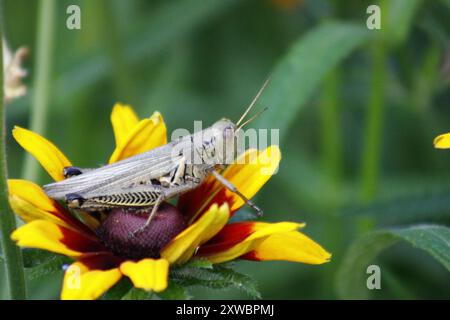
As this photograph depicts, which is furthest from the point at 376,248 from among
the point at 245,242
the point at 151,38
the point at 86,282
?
the point at 151,38

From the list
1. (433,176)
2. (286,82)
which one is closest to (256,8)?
(433,176)

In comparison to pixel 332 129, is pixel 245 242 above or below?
below

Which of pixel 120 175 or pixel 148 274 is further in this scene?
pixel 120 175

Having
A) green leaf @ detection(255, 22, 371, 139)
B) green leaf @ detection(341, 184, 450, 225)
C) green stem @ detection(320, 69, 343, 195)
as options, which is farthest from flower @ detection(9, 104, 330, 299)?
green stem @ detection(320, 69, 343, 195)

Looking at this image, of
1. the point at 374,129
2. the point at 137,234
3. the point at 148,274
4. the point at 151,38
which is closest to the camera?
the point at 148,274

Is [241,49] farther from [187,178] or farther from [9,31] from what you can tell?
[187,178]

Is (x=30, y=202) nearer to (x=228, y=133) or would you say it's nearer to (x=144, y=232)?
(x=144, y=232)

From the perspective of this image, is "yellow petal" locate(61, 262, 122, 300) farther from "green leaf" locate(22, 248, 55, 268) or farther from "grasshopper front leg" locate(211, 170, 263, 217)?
"grasshopper front leg" locate(211, 170, 263, 217)
